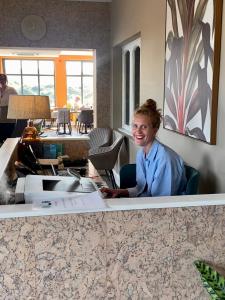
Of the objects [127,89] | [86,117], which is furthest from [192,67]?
[86,117]

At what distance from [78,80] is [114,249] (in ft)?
41.2

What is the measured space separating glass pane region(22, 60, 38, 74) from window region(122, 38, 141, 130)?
27.4ft

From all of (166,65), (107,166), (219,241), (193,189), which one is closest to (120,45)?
(107,166)

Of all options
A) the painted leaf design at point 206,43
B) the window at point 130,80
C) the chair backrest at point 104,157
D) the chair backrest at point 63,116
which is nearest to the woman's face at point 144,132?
the painted leaf design at point 206,43

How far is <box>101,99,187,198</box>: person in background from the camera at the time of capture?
2.13 m

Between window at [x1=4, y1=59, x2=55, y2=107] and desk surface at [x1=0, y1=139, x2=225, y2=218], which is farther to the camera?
window at [x1=4, y1=59, x2=55, y2=107]

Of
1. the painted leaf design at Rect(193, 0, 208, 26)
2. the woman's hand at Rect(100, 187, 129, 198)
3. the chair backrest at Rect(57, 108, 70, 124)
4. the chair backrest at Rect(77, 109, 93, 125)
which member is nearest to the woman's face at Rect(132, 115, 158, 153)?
the woman's hand at Rect(100, 187, 129, 198)

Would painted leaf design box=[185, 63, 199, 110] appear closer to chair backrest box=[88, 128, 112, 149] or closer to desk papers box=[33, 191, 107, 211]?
desk papers box=[33, 191, 107, 211]

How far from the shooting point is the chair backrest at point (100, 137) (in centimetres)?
536

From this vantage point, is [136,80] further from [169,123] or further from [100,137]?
[169,123]

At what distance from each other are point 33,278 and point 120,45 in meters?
4.62

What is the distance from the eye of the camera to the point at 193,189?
2242mm

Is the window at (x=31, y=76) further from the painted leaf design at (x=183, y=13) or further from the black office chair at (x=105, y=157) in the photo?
the painted leaf design at (x=183, y=13)

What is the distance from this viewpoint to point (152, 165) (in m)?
2.25
